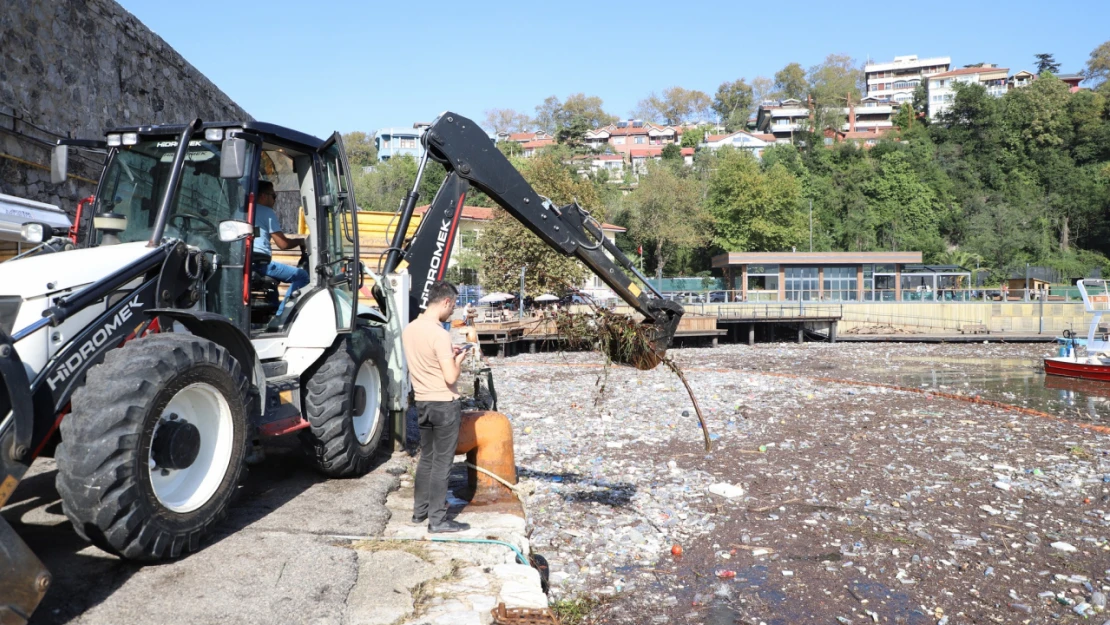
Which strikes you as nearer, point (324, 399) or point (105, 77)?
point (324, 399)

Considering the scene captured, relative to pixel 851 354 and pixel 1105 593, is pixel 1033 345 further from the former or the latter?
pixel 1105 593

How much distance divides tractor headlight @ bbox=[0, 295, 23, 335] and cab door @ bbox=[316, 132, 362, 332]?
8.17 feet

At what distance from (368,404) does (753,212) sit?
2075 inches

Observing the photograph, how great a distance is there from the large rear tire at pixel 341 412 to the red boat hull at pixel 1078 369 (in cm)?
2146

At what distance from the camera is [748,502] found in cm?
796

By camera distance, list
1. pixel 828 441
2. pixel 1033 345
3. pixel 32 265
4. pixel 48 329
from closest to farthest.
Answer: pixel 48 329 < pixel 32 265 < pixel 828 441 < pixel 1033 345

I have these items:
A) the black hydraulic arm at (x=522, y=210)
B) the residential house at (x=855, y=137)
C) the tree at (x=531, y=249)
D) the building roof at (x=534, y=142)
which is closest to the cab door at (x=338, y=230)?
the black hydraulic arm at (x=522, y=210)

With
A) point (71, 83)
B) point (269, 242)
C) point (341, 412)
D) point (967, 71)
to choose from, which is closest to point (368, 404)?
point (341, 412)

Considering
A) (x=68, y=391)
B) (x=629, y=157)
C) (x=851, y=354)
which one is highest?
(x=629, y=157)

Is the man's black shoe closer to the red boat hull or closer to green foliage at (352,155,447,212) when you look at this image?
the red boat hull

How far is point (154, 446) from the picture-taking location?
3896 mm

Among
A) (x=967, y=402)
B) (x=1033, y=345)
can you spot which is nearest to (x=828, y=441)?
(x=967, y=402)

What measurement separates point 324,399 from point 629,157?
9785 centimetres

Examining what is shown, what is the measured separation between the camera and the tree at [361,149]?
98188 millimetres
